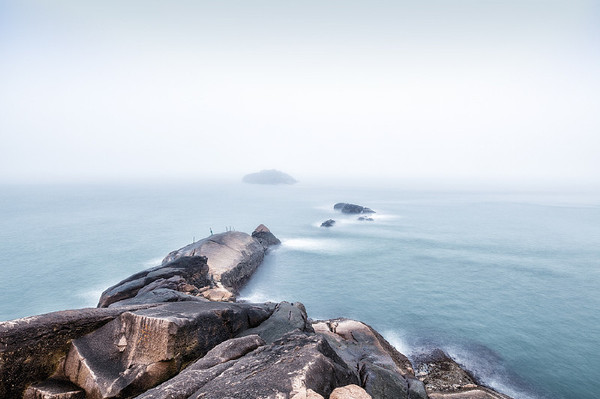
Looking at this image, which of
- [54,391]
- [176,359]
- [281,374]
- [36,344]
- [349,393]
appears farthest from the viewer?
[176,359]

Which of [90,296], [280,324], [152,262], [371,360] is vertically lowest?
[90,296]

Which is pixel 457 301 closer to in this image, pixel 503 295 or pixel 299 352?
pixel 503 295

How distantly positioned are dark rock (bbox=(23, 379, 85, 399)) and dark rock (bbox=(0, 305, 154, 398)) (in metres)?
0.27

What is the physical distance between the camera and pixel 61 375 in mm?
9492

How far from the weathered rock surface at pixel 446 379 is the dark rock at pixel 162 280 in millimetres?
20767

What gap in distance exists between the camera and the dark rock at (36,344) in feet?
28.1

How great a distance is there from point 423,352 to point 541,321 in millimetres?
18120

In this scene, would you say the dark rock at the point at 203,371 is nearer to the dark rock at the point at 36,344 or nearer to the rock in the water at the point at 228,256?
the dark rock at the point at 36,344

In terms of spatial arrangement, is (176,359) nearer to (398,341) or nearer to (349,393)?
(349,393)

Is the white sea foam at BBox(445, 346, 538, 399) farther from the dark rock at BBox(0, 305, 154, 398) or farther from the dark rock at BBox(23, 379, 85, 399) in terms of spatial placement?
the dark rock at BBox(0, 305, 154, 398)

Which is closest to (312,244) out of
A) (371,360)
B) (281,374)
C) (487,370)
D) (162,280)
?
(162,280)

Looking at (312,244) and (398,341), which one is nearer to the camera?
(398,341)

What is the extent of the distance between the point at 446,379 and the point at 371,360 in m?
7.89

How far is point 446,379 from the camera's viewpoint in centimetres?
1934
